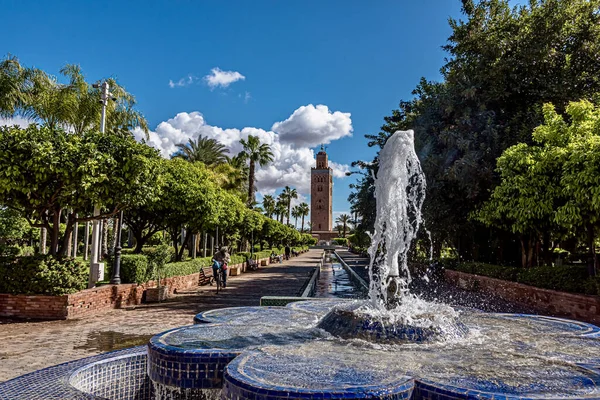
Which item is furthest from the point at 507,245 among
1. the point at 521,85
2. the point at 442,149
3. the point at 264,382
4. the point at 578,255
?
the point at 264,382

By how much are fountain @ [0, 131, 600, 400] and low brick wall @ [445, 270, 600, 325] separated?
4.62 m

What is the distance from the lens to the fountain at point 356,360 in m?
3.05

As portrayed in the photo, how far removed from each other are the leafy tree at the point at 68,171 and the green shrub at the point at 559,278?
10517 millimetres

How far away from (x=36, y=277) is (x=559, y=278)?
485 inches

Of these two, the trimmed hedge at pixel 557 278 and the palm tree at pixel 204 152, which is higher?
the palm tree at pixel 204 152

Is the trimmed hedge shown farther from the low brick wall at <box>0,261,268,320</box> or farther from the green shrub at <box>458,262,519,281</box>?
the low brick wall at <box>0,261,268,320</box>

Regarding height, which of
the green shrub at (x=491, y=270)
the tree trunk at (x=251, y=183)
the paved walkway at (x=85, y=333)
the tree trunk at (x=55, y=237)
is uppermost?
the tree trunk at (x=251, y=183)

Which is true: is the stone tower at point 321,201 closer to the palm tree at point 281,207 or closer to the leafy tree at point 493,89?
the palm tree at point 281,207

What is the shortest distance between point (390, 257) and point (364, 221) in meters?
18.6

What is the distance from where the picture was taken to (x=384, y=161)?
20.9 ft

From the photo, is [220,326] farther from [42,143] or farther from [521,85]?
[521,85]

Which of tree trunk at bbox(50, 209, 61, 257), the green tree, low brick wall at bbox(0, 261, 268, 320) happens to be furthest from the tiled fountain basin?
tree trunk at bbox(50, 209, 61, 257)

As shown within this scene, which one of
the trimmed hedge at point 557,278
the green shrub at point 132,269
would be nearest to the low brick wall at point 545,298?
the trimmed hedge at point 557,278

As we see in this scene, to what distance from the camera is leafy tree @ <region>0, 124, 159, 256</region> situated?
865cm
